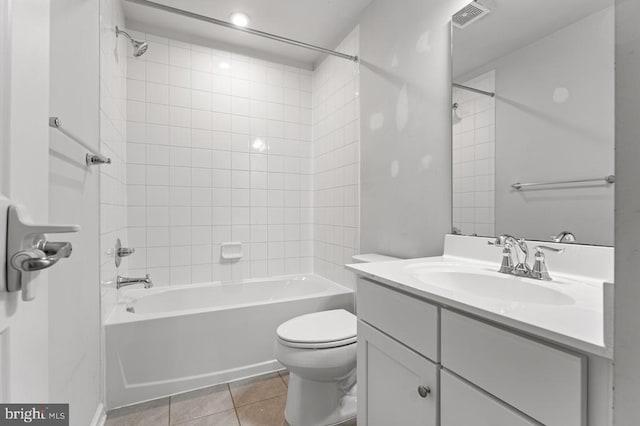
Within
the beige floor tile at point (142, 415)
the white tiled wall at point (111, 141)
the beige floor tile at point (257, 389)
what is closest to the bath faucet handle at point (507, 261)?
the beige floor tile at point (257, 389)

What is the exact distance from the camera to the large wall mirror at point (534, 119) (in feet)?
3.05

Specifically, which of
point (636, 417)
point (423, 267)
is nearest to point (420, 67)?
point (423, 267)

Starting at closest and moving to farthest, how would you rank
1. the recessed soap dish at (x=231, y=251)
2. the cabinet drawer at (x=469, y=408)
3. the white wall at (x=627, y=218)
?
the white wall at (x=627, y=218) < the cabinet drawer at (x=469, y=408) < the recessed soap dish at (x=231, y=251)

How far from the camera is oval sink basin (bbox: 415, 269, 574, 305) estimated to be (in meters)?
0.87

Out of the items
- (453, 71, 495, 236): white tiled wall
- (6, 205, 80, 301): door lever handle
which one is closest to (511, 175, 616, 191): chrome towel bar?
(453, 71, 495, 236): white tiled wall

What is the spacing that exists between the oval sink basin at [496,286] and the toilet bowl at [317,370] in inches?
22.3

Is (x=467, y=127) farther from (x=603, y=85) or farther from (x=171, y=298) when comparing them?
(x=171, y=298)

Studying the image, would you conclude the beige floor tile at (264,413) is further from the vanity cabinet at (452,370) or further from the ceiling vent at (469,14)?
the ceiling vent at (469,14)

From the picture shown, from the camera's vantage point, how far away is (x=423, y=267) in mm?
1205

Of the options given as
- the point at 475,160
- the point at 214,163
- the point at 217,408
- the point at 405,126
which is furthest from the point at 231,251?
the point at 475,160

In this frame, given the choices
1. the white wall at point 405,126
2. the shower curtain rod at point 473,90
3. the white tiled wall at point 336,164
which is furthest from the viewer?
the white tiled wall at point 336,164

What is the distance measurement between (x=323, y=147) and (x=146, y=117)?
144 cm

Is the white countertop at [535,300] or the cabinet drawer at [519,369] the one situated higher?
the white countertop at [535,300]

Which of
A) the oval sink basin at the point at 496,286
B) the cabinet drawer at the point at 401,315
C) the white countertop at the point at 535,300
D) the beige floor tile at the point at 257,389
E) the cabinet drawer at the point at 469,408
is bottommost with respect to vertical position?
the beige floor tile at the point at 257,389
